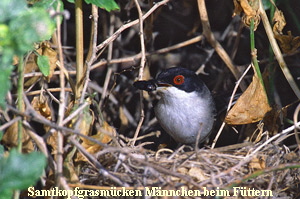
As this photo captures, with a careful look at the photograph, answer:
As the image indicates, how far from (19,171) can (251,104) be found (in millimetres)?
2104

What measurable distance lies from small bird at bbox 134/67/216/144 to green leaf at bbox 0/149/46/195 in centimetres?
199

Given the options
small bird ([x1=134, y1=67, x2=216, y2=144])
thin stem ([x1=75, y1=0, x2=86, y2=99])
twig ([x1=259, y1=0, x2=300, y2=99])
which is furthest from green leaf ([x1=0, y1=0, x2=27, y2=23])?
twig ([x1=259, y1=0, x2=300, y2=99])

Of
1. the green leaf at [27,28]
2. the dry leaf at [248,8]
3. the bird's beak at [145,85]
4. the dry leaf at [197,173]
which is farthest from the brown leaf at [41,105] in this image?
the dry leaf at [248,8]

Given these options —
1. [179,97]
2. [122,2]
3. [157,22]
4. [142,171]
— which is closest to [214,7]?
[157,22]

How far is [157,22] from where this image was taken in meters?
5.09

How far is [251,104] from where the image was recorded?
11.9ft

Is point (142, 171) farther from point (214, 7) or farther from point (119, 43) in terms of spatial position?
point (214, 7)

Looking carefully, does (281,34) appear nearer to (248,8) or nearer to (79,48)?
(248,8)

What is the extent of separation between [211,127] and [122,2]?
1516 millimetres

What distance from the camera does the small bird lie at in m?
3.98

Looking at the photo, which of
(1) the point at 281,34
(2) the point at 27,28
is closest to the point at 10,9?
(2) the point at 27,28

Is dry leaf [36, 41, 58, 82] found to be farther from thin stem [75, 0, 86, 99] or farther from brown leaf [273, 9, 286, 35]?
brown leaf [273, 9, 286, 35]

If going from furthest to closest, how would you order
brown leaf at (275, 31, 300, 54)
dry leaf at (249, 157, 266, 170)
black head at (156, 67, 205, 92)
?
black head at (156, 67, 205, 92) < brown leaf at (275, 31, 300, 54) < dry leaf at (249, 157, 266, 170)

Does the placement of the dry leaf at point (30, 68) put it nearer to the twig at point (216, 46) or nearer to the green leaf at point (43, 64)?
the green leaf at point (43, 64)
